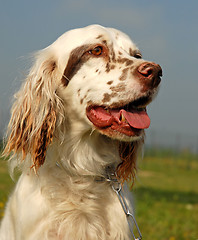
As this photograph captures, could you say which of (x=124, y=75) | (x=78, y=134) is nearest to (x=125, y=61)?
(x=124, y=75)

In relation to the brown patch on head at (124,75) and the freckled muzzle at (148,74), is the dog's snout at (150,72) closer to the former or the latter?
the freckled muzzle at (148,74)

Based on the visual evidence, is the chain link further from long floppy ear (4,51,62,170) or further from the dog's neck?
long floppy ear (4,51,62,170)

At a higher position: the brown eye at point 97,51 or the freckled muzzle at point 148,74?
the brown eye at point 97,51

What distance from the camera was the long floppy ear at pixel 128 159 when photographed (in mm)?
3617

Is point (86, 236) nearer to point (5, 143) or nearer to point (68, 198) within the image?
point (68, 198)

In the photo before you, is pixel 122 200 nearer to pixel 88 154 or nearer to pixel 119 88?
pixel 88 154

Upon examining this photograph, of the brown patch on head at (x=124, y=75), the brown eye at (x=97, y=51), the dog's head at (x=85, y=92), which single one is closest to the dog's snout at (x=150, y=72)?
the dog's head at (x=85, y=92)

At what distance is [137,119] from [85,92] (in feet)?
1.62

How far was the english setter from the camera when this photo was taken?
10.7 feet

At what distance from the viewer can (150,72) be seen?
315cm

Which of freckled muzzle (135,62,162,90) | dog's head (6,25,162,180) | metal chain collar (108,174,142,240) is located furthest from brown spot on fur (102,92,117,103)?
metal chain collar (108,174,142,240)

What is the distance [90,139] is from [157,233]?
2616mm

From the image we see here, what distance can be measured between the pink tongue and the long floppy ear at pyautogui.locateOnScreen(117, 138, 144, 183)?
1.40 feet

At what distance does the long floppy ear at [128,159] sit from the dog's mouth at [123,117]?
427mm
